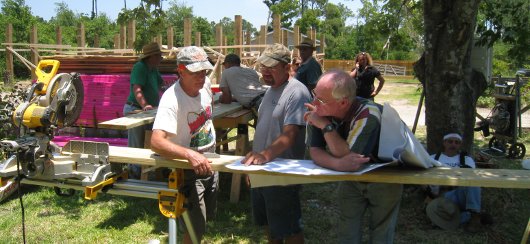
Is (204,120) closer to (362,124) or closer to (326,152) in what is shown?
(326,152)

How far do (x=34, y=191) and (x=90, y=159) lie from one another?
3.70m

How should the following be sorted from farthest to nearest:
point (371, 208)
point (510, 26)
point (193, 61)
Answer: point (510, 26) → point (193, 61) → point (371, 208)

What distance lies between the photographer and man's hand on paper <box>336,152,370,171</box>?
2.51 m

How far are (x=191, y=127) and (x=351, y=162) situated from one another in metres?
1.18

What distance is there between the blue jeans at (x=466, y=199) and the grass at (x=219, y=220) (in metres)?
0.17

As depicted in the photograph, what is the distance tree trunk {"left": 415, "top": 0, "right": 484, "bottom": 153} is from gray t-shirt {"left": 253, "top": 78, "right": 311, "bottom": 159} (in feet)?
7.89

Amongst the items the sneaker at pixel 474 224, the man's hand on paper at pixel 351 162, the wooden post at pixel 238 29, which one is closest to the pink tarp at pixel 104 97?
the sneaker at pixel 474 224

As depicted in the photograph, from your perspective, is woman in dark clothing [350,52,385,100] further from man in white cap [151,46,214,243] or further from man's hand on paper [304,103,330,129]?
man's hand on paper [304,103,330,129]

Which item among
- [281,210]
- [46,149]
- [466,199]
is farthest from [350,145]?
[466,199]

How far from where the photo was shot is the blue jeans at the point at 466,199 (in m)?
4.68

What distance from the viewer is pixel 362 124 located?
253 cm

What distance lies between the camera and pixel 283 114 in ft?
10.8

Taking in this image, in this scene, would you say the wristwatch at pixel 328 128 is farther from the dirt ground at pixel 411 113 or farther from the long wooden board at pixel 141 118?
the dirt ground at pixel 411 113

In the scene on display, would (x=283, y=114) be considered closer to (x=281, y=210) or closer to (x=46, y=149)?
(x=281, y=210)
